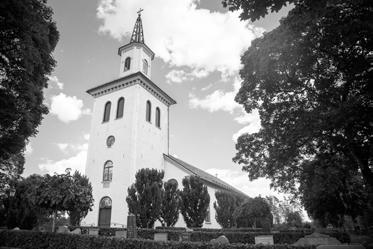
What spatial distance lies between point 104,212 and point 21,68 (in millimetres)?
16313

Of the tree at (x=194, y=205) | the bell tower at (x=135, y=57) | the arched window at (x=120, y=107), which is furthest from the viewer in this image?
the bell tower at (x=135, y=57)

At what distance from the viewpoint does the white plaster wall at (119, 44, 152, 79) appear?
1169 inches

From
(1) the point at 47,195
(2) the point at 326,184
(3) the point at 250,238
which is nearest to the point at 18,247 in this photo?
(1) the point at 47,195

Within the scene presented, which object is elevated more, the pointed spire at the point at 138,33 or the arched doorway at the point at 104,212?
the pointed spire at the point at 138,33

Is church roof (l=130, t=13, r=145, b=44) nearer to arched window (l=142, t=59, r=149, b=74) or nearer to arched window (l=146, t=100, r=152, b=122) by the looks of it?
arched window (l=142, t=59, r=149, b=74)

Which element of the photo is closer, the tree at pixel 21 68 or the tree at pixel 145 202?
the tree at pixel 21 68

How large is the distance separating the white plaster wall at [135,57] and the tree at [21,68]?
1502 cm

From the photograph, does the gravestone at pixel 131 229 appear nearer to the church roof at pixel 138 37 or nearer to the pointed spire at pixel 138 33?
the church roof at pixel 138 37

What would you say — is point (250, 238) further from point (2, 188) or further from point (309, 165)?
point (2, 188)

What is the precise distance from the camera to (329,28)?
1125 cm

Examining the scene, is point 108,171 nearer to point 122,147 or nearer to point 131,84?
point 122,147

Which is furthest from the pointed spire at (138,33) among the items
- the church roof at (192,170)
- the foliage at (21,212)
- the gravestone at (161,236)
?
the gravestone at (161,236)

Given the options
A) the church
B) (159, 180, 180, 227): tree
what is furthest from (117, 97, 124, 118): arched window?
(159, 180, 180, 227): tree

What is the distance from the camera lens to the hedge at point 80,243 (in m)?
10.1
